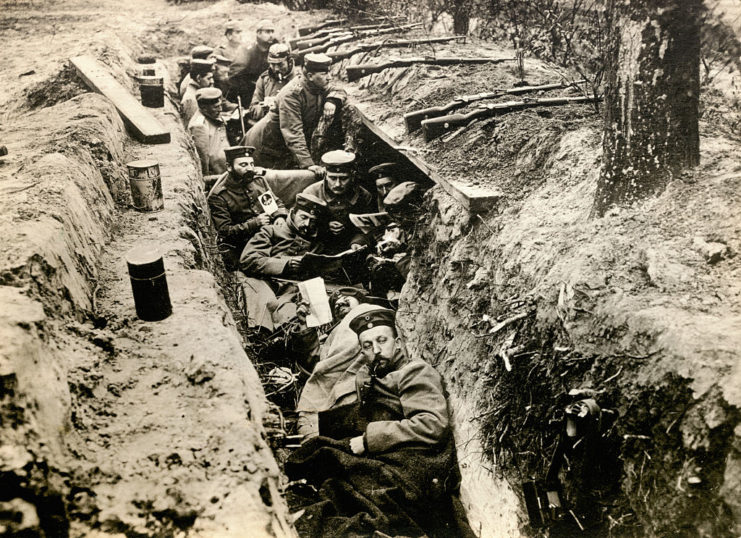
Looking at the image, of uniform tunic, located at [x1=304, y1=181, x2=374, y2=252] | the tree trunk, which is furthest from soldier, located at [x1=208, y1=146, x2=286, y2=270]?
the tree trunk

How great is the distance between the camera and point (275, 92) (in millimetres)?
9141

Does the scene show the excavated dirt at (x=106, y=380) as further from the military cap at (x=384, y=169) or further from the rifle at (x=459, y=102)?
the military cap at (x=384, y=169)

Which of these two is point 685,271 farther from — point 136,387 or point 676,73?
point 136,387

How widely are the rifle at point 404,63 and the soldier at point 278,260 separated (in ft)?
6.51

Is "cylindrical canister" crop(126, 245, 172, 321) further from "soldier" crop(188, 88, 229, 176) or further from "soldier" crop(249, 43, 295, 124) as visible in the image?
"soldier" crop(249, 43, 295, 124)

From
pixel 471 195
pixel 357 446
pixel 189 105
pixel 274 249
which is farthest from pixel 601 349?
pixel 189 105

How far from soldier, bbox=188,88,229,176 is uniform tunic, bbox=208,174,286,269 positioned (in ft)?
3.89

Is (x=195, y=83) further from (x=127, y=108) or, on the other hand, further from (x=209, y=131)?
(x=127, y=108)

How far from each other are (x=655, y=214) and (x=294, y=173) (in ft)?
17.7

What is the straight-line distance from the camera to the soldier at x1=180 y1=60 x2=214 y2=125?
8.05m

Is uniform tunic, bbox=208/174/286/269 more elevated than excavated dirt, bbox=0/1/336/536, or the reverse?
excavated dirt, bbox=0/1/336/536

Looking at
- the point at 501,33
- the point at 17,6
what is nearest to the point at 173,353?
the point at 501,33

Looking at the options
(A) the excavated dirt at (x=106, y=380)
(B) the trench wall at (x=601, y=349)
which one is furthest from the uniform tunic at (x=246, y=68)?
(B) the trench wall at (x=601, y=349)

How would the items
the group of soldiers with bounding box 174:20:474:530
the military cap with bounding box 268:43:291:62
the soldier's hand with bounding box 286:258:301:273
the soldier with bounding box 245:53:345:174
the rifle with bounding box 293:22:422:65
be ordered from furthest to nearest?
the military cap with bounding box 268:43:291:62 < the rifle with bounding box 293:22:422:65 < the soldier with bounding box 245:53:345:174 < the soldier's hand with bounding box 286:258:301:273 < the group of soldiers with bounding box 174:20:474:530
